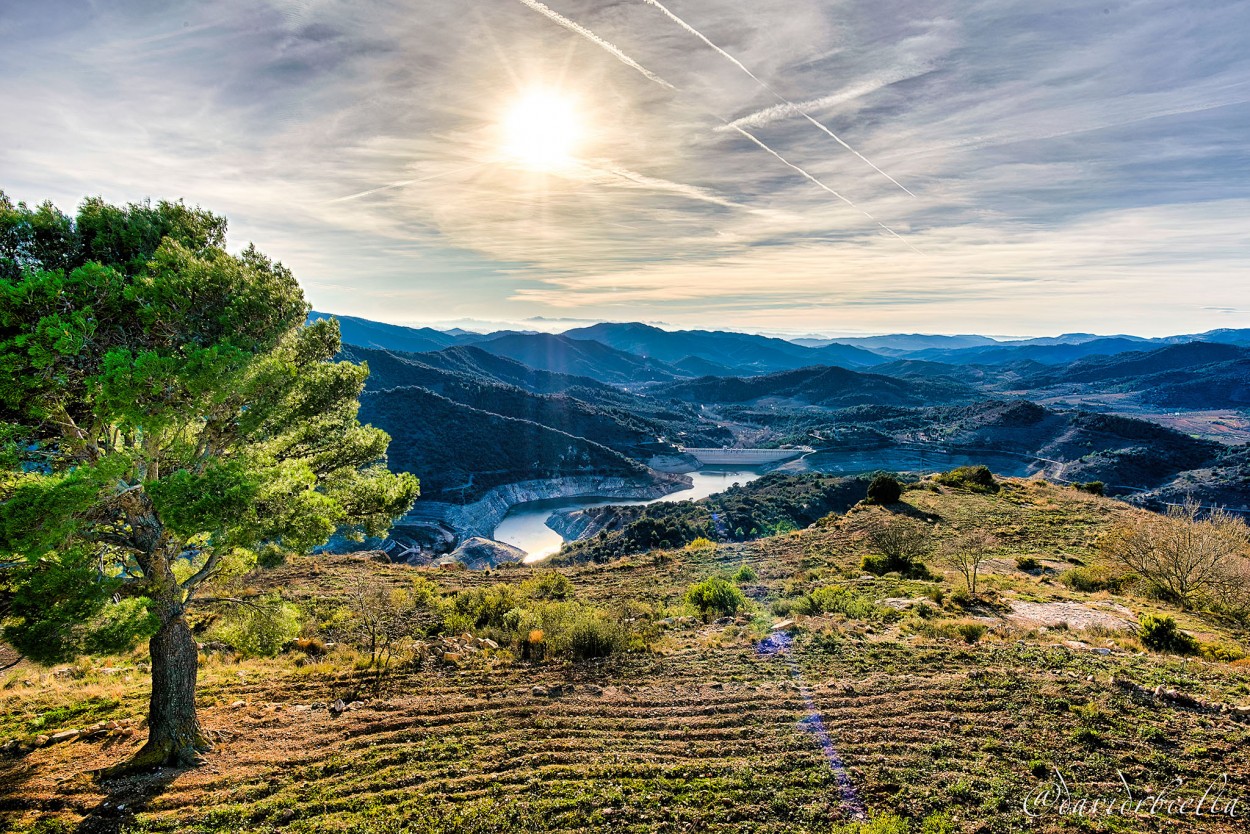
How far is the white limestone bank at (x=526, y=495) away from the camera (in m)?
69.1

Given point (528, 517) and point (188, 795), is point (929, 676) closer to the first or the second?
point (188, 795)

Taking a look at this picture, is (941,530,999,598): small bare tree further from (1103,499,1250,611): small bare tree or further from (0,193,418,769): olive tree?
(0,193,418,769): olive tree

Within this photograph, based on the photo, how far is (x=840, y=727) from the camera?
25.8 feet

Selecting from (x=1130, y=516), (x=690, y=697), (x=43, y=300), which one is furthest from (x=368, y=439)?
(x=1130, y=516)

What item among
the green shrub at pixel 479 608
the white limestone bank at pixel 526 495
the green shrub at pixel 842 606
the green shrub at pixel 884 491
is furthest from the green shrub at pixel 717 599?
the white limestone bank at pixel 526 495

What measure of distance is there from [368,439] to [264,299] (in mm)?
2896

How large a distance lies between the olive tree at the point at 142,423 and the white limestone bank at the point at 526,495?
201 ft

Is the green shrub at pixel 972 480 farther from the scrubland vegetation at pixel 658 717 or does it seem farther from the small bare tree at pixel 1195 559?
the scrubland vegetation at pixel 658 717

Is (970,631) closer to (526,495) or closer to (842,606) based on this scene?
(842,606)

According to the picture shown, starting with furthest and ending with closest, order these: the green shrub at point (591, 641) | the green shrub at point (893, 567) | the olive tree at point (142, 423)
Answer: the green shrub at point (893, 567) < the green shrub at point (591, 641) < the olive tree at point (142, 423)

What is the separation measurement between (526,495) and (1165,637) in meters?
79.5

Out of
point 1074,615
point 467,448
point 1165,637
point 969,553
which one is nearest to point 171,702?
point 1165,637

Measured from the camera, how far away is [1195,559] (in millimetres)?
15375

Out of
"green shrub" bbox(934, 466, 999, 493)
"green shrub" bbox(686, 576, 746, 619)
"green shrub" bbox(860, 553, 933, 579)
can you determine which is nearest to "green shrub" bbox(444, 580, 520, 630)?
"green shrub" bbox(686, 576, 746, 619)
